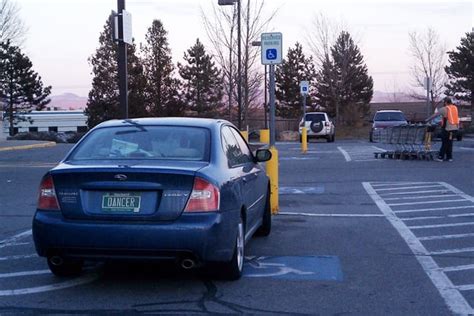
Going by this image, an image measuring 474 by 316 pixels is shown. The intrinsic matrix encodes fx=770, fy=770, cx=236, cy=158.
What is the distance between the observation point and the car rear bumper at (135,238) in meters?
6.39

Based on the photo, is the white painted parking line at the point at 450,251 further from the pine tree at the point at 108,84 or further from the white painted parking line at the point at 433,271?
the pine tree at the point at 108,84

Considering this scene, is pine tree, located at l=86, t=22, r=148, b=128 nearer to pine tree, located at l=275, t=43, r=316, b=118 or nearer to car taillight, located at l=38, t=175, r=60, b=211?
pine tree, located at l=275, t=43, r=316, b=118

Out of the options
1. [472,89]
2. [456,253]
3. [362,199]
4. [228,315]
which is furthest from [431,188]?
[472,89]

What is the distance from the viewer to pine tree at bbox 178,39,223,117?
58.4 meters

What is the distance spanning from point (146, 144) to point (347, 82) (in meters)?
56.1

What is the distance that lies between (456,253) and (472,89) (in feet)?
174

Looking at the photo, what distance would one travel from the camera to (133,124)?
785 cm

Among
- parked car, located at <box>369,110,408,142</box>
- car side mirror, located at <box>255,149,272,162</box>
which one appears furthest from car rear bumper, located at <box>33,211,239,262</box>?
parked car, located at <box>369,110,408,142</box>

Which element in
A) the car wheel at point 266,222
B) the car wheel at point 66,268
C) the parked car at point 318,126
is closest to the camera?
the car wheel at point 66,268

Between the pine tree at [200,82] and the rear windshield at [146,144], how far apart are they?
50.3 meters

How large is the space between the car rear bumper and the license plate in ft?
0.41

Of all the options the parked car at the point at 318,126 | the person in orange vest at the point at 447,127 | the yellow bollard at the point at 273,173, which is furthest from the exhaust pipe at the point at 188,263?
the parked car at the point at 318,126

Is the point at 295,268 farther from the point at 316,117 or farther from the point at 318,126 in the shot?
the point at 316,117

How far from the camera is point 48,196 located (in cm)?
671
